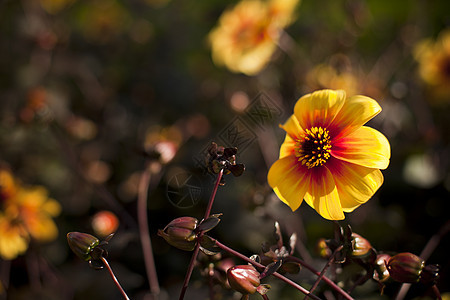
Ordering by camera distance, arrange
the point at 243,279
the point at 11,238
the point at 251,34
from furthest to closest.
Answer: the point at 251,34, the point at 11,238, the point at 243,279

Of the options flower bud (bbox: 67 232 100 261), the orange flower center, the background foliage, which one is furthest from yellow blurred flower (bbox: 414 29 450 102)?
flower bud (bbox: 67 232 100 261)

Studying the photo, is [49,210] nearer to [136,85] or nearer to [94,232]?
[94,232]

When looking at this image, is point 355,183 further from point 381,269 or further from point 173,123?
point 173,123

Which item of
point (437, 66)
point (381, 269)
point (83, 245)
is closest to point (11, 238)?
point (83, 245)

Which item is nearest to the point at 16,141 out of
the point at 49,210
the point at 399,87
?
the point at 49,210

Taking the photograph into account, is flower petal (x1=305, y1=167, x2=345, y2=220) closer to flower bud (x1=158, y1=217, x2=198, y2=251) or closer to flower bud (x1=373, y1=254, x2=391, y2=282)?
flower bud (x1=373, y1=254, x2=391, y2=282)

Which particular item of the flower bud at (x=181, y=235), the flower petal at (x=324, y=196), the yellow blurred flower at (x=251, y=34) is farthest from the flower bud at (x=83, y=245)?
the yellow blurred flower at (x=251, y=34)
